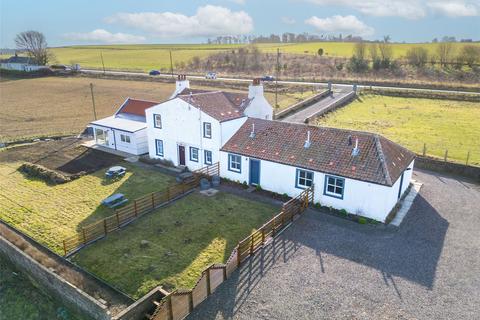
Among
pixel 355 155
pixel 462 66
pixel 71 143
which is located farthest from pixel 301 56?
pixel 355 155

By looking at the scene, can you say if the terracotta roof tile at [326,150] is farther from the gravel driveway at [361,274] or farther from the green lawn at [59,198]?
the green lawn at [59,198]

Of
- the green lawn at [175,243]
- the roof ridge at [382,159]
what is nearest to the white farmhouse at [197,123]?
the green lawn at [175,243]

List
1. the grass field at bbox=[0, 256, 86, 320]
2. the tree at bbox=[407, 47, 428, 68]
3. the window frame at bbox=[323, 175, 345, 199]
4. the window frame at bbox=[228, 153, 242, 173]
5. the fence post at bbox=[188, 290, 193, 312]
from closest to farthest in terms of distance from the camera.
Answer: the fence post at bbox=[188, 290, 193, 312] → the grass field at bbox=[0, 256, 86, 320] → the window frame at bbox=[323, 175, 345, 199] → the window frame at bbox=[228, 153, 242, 173] → the tree at bbox=[407, 47, 428, 68]

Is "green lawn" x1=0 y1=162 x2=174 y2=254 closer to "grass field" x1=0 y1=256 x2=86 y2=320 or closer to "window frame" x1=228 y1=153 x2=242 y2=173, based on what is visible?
"grass field" x1=0 y1=256 x2=86 y2=320

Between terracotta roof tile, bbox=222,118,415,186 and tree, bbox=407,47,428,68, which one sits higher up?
tree, bbox=407,47,428,68

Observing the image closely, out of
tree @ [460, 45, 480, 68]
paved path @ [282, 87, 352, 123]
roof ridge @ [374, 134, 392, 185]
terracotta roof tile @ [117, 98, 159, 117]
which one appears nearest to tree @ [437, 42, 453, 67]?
tree @ [460, 45, 480, 68]

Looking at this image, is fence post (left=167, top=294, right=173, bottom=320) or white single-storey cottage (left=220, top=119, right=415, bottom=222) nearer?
fence post (left=167, top=294, right=173, bottom=320)
